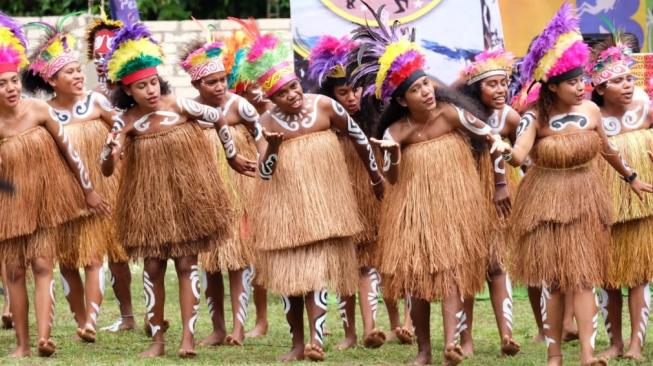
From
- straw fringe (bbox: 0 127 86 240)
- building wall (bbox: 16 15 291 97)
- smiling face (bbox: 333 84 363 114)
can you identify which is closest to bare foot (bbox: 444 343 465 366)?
smiling face (bbox: 333 84 363 114)

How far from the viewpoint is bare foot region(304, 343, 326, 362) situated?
7.16 meters

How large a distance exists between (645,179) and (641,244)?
0.33 meters

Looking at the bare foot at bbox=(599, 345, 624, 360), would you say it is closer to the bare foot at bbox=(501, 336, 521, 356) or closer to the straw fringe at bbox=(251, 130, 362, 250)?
the bare foot at bbox=(501, 336, 521, 356)

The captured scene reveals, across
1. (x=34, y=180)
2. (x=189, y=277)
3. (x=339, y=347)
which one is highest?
(x=34, y=180)

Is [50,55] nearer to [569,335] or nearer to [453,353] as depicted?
[453,353]

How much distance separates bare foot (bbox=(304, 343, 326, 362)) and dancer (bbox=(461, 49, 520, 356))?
82cm

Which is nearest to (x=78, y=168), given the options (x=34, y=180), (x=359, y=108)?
(x=34, y=180)

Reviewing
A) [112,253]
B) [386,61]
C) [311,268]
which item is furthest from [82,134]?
[386,61]

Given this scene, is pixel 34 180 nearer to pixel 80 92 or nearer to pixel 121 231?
pixel 121 231

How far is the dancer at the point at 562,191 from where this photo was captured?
6629 millimetres

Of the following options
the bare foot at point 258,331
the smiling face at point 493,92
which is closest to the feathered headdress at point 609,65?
the smiling face at point 493,92

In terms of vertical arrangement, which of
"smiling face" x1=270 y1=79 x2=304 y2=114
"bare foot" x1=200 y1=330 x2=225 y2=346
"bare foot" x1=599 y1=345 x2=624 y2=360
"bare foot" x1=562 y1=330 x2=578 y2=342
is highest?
"smiling face" x1=270 y1=79 x2=304 y2=114

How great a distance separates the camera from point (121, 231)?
24.8 ft

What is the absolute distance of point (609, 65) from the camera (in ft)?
24.2
